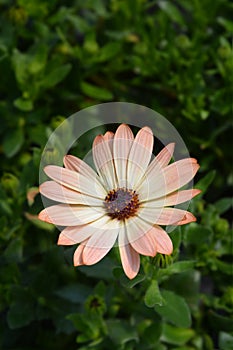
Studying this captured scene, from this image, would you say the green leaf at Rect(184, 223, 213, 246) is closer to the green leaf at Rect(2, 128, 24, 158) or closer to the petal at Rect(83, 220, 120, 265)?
the petal at Rect(83, 220, 120, 265)

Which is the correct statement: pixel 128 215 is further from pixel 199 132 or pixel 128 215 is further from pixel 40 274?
pixel 199 132

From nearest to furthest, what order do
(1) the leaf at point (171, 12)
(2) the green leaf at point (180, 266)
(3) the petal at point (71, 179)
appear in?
(3) the petal at point (71, 179) < (2) the green leaf at point (180, 266) < (1) the leaf at point (171, 12)

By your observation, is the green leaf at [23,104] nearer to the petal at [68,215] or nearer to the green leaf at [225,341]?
the petal at [68,215]

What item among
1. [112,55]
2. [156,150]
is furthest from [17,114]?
[156,150]

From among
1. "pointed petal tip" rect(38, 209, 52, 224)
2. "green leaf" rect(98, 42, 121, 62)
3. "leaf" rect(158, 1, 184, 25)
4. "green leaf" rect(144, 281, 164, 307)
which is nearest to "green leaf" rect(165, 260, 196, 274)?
"green leaf" rect(144, 281, 164, 307)

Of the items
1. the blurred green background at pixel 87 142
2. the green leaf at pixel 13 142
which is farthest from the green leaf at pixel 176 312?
the green leaf at pixel 13 142

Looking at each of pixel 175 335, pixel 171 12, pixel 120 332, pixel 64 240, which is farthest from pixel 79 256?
pixel 171 12

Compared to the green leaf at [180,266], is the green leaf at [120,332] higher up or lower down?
lower down
